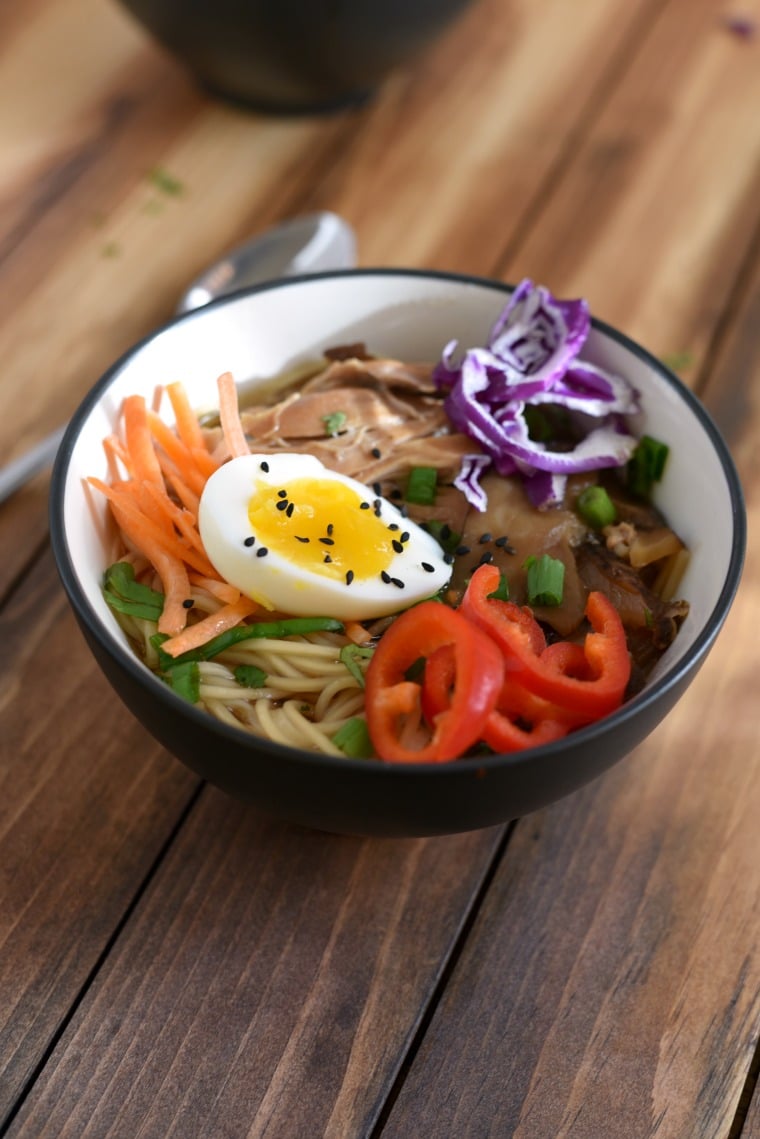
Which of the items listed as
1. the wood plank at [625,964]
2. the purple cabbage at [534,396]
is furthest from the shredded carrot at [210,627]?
the wood plank at [625,964]

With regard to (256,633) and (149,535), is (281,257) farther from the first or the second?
(256,633)

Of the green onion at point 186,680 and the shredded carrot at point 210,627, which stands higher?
the shredded carrot at point 210,627

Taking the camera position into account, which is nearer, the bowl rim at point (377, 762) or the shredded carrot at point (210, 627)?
the bowl rim at point (377, 762)

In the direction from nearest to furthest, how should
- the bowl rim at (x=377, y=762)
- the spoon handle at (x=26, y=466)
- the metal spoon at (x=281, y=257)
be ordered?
1. the bowl rim at (x=377, y=762)
2. the spoon handle at (x=26, y=466)
3. the metal spoon at (x=281, y=257)

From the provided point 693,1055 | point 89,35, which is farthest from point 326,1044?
point 89,35

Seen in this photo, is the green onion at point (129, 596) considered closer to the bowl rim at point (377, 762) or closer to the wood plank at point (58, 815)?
the bowl rim at point (377, 762)

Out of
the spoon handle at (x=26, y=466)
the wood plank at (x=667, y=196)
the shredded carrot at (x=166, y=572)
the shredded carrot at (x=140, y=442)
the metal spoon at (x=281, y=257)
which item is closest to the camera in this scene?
the shredded carrot at (x=166, y=572)

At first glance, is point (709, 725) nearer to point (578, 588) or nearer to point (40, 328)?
point (578, 588)

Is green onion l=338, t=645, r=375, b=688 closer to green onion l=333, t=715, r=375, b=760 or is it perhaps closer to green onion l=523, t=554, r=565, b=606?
green onion l=333, t=715, r=375, b=760
